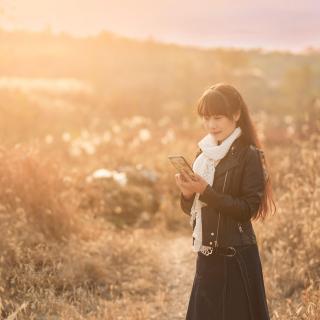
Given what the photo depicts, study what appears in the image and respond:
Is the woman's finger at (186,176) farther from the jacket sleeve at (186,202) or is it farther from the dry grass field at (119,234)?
the dry grass field at (119,234)

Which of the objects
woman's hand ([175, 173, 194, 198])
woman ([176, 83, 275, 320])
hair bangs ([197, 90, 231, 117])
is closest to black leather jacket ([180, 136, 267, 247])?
woman ([176, 83, 275, 320])

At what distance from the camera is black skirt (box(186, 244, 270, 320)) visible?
134 inches

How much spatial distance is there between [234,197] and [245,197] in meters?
0.07

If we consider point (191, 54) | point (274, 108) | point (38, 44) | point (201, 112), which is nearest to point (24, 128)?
point (201, 112)

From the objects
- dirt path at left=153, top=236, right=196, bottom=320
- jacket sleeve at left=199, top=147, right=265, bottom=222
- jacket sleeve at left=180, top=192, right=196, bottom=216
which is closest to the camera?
jacket sleeve at left=199, top=147, right=265, bottom=222

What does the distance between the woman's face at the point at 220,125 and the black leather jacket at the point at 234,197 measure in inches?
3.2

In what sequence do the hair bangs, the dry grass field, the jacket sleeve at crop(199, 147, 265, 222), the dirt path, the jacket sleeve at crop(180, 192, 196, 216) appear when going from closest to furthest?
the jacket sleeve at crop(199, 147, 265, 222), the hair bangs, the jacket sleeve at crop(180, 192, 196, 216), the dry grass field, the dirt path

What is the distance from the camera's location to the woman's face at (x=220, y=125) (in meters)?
3.37

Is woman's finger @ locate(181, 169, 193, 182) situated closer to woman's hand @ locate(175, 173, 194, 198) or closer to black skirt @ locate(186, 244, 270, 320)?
woman's hand @ locate(175, 173, 194, 198)

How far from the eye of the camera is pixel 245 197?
3244 mm

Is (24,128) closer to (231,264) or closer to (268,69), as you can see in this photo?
(231,264)

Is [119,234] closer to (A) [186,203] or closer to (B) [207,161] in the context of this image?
(A) [186,203]

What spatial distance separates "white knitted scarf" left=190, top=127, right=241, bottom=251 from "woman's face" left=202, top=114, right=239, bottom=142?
29 millimetres

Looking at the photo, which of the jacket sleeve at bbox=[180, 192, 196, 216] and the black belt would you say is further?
the jacket sleeve at bbox=[180, 192, 196, 216]
